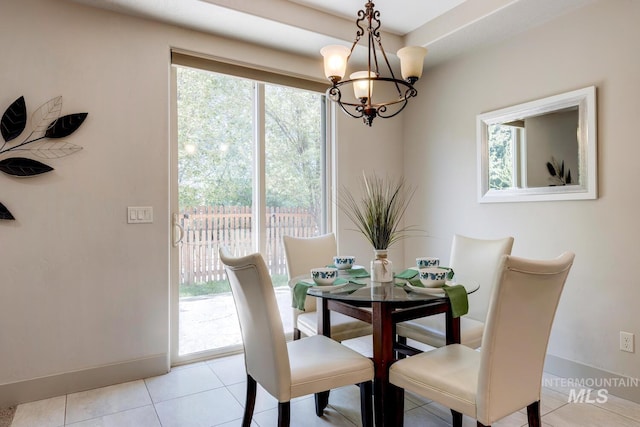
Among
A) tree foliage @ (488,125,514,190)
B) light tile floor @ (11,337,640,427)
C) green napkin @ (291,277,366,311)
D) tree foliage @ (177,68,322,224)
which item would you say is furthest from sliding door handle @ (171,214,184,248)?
tree foliage @ (488,125,514,190)

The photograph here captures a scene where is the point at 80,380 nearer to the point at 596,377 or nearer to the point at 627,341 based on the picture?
the point at 596,377

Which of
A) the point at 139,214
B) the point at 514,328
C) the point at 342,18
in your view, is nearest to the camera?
the point at 514,328

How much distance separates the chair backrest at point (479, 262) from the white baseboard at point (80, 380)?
7.20 ft

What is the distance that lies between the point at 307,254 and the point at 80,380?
169 centimetres

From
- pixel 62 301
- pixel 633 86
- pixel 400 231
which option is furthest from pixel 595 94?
pixel 62 301

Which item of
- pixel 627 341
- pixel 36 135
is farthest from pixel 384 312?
pixel 36 135

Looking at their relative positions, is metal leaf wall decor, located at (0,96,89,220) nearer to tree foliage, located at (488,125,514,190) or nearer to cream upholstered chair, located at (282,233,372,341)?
cream upholstered chair, located at (282,233,372,341)

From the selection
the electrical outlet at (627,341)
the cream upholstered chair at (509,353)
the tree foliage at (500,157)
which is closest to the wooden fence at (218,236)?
the tree foliage at (500,157)

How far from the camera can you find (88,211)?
2.47 metres

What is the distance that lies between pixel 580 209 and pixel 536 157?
0.48 m

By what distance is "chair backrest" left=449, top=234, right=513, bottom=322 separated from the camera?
2369 mm

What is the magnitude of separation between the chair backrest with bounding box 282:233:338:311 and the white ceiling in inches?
62.6

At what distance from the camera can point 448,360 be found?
1.67m

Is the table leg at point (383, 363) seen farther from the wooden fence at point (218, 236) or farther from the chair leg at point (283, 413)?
the wooden fence at point (218, 236)
